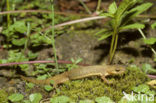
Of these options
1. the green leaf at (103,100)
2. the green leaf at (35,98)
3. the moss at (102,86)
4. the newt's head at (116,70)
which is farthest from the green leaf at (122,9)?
the green leaf at (35,98)

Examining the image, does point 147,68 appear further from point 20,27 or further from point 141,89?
point 20,27

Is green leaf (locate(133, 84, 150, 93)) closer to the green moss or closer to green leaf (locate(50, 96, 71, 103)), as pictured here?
green leaf (locate(50, 96, 71, 103))

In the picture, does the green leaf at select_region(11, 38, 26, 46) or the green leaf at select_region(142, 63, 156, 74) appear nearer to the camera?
the green leaf at select_region(142, 63, 156, 74)

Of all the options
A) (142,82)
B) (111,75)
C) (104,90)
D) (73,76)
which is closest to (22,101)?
(73,76)

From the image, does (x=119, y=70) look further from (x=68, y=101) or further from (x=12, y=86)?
(x=12, y=86)

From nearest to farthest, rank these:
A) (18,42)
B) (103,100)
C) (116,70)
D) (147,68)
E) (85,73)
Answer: (103,100) < (116,70) < (85,73) < (147,68) < (18,42)

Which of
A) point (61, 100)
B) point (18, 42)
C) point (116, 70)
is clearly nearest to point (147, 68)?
point (116, 70)

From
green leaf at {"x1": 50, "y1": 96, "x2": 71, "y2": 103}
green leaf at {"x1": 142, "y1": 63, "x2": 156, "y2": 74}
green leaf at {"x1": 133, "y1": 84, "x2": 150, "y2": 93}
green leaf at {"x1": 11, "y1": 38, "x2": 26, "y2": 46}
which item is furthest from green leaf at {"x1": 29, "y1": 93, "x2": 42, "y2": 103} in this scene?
green leaf at {"x1": 142, "y1": 63, "x2": 156, "y2": 74}

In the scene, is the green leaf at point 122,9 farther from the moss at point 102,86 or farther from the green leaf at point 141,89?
the green leaf at point 141,89

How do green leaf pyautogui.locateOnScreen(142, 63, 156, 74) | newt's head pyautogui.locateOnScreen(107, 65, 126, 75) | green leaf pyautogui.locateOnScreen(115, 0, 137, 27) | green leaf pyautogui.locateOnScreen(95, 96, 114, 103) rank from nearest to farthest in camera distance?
green leaf pyautogui.locateOnScreen(95, 96, 114, 103)
green leaf pyautogui.locateOnScreen(115, 0, 137, 27)
newt's head pyautogui.locateOnScreen(107, 65, 126, 75)
green leaf pyautogui.locateOnScreen(142, 63, 156, 74)

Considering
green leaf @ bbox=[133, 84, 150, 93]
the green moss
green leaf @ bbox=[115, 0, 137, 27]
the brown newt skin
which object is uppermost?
green leaf @ bbox=[115, 0, 137, 27]

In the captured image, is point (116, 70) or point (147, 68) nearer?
point (116, 70)
